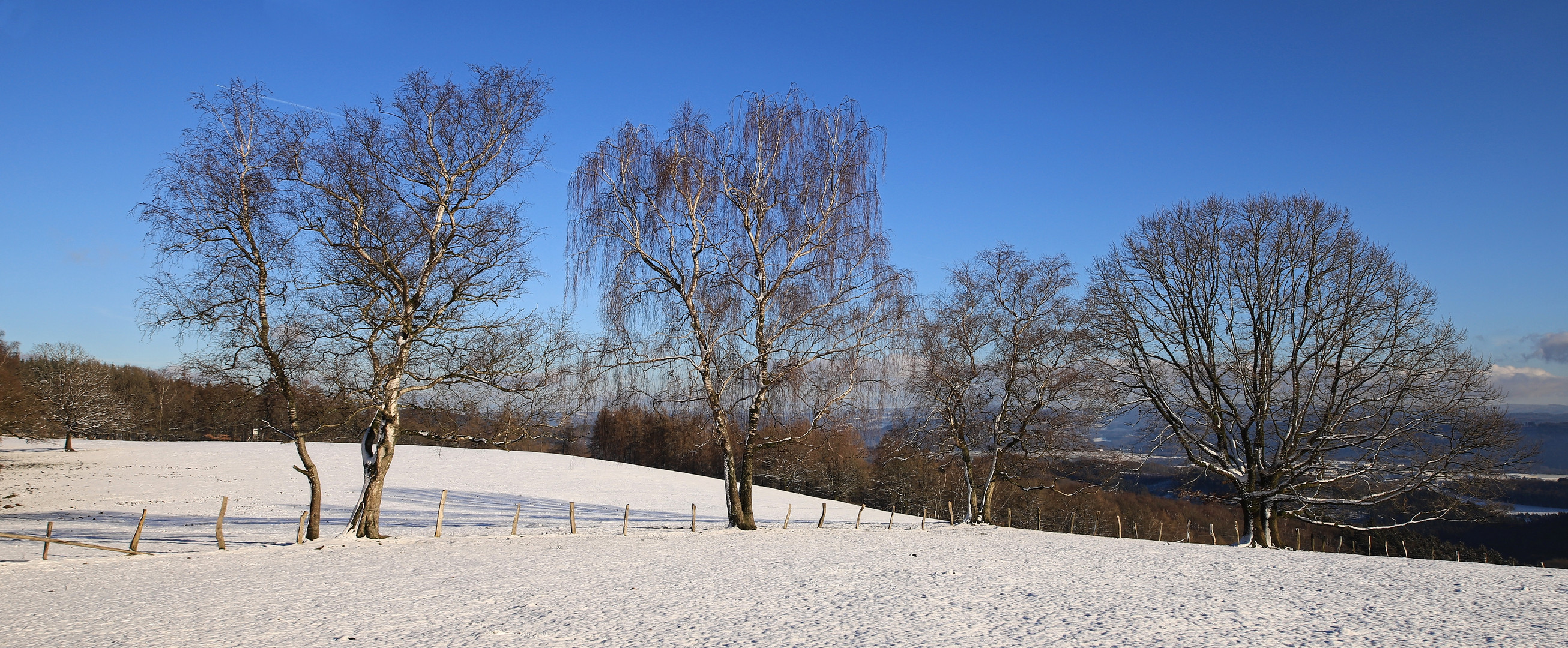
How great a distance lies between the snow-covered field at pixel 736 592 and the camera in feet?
24.1

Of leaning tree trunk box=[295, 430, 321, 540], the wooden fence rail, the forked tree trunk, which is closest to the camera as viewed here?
the wooden fence rail

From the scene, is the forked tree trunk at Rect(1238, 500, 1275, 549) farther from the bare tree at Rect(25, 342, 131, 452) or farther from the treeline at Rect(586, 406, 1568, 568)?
the bare tree at Rect(25, 342, 131, 452)

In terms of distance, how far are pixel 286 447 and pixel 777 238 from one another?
45793mm

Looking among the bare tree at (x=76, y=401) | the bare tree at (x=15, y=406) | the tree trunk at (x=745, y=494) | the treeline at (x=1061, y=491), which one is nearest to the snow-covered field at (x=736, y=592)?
the tree trunk at (x=745, y=494)

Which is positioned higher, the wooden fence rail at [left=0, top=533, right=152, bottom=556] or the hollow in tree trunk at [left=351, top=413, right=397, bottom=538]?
the hollow in tree trunk at [left=351, top=413, right=397, bottom=538]

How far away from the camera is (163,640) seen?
23.4 ft

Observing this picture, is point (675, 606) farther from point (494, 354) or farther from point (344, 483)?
point (344, 483)

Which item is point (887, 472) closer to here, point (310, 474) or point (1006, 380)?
point (1006, 380)

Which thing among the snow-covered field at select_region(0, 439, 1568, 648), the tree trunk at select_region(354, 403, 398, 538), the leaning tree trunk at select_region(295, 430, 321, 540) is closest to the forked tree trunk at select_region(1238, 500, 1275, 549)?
the snow-covered field at select_region(0, 439, 1568, 648)

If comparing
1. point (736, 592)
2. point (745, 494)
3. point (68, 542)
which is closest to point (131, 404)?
point (68, 542)

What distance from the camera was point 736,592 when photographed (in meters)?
9.86

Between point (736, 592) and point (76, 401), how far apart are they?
2139 inches

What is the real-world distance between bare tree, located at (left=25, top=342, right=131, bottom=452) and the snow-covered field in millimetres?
31107

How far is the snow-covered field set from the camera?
7355mm
